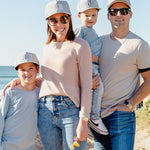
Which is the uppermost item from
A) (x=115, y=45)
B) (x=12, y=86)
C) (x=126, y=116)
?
(x=115, y=45)

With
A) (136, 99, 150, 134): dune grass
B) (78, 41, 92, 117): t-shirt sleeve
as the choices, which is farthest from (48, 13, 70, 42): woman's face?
(136, 99, 150, 134): dune grass

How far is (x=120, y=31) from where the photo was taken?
304cm

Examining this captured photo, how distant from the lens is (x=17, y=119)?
3.09 meters

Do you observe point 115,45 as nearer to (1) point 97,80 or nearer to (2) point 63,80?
(1) point 97,80

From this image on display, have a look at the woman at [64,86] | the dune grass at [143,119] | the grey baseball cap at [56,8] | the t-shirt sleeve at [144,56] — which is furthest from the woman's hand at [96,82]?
the dune grass at [143,119]

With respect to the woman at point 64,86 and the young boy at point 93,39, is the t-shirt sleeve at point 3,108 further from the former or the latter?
the young boy at point 93,39

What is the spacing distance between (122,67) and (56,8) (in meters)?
0.99

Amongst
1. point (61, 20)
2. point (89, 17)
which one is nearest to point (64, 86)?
point (61, 20)

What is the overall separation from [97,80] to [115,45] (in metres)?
0.48

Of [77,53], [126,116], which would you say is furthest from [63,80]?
[126,116]

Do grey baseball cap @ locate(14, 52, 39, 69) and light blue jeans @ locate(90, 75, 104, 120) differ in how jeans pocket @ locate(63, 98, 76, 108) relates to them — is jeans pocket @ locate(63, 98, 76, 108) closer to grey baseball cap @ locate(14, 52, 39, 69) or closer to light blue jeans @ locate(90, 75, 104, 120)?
light blue jeans @ locate(90, 75, 104, 120)

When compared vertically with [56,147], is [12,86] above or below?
above

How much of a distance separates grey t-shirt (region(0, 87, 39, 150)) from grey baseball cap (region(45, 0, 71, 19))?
105cm

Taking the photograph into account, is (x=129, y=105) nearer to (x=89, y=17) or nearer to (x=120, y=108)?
(x=120, y=108)
